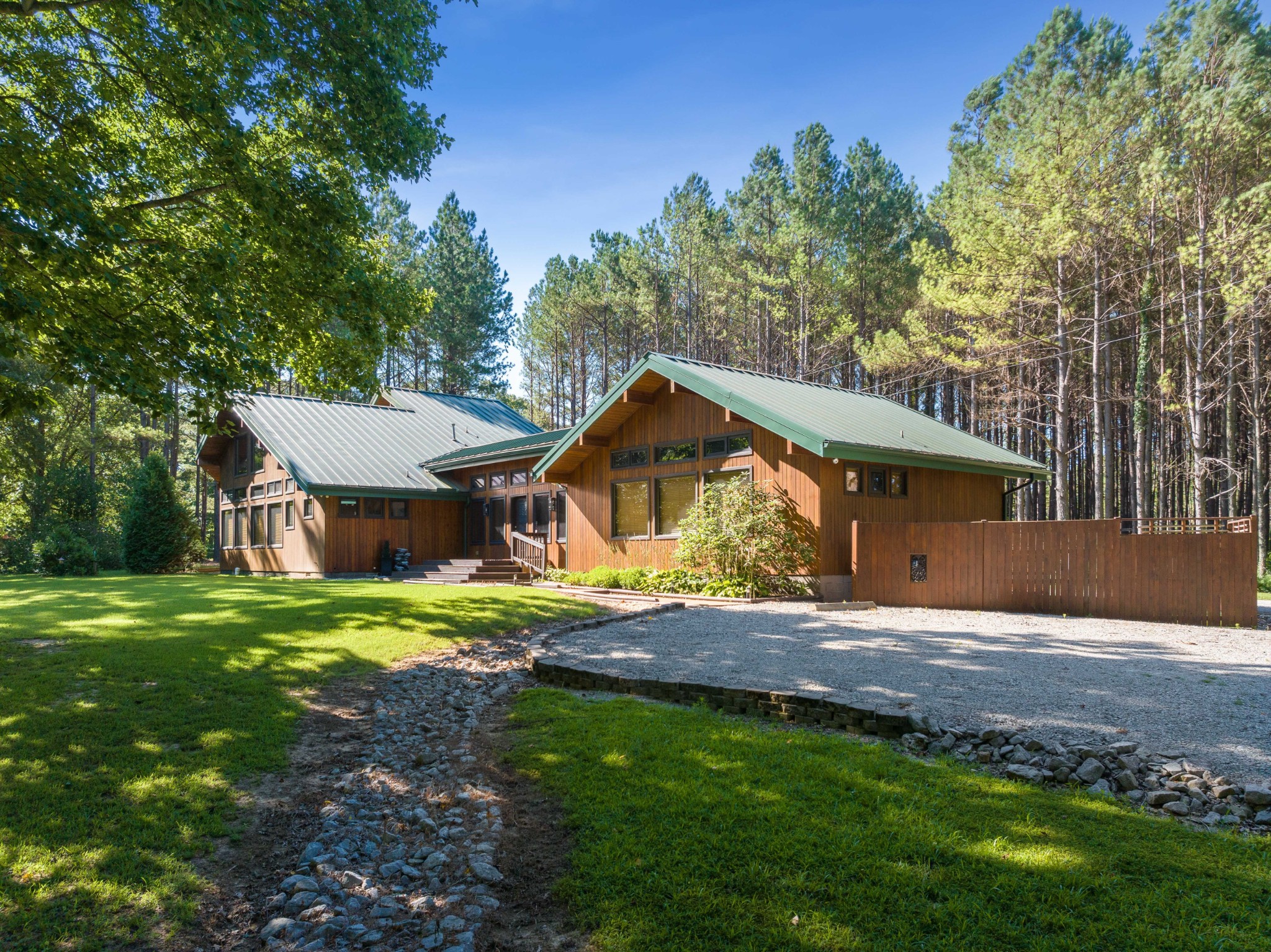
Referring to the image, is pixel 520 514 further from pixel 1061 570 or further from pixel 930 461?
pixel 1061 570

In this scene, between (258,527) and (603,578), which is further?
(258,527)

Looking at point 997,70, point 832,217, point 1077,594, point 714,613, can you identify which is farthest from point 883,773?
point 997,70

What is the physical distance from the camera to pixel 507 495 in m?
22.3

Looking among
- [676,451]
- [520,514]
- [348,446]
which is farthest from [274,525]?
[676,451]

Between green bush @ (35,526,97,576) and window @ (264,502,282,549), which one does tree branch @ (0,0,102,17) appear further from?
green bush @ (35,526,97,576)

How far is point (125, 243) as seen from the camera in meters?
7.35

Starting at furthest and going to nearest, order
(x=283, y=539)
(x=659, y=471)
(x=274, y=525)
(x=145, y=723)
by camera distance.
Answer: (x=274, y=525), (x=283, y=539), (x=659, y=471), (x=145, y=723)

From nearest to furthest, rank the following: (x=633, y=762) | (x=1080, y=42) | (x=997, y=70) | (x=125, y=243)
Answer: (x=633, y=762) < (x=125, y=243) < (x=1080, y=42) < (x=997, y=70)

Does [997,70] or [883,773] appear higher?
[997,70]

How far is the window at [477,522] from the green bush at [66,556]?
38.9ft

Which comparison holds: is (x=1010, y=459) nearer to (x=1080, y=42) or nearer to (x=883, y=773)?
(x=883, y=773)

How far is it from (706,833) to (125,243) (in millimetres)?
7809

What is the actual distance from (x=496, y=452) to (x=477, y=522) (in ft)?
10.0

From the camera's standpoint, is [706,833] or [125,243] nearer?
[706,833]
